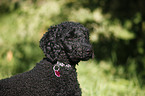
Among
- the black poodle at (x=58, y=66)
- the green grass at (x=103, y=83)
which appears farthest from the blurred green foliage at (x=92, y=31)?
the black poodle at (x=58, y=66)

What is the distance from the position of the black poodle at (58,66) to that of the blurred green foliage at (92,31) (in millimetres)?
2326

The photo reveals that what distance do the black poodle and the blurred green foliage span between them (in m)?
2.33

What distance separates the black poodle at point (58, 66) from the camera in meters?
1.86

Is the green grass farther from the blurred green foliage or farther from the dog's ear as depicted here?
the dog's ear

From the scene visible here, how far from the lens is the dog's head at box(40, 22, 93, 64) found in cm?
190

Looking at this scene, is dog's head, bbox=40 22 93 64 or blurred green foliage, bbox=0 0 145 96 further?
blurred green foliage, bbox=0 0 145 96

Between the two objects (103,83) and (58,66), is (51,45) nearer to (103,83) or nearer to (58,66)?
(58,66)

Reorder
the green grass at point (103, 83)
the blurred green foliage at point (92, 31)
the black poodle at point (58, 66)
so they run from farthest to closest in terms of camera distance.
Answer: the blurred green foliage at point (92, 31) < the green grass at point (103, 83) < the black poodle at point (58, 66)

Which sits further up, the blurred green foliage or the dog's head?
the blurred green foliage

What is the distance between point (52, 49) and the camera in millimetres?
1964

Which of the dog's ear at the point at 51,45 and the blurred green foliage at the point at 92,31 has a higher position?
the blurred green foliage at the point at 92,31

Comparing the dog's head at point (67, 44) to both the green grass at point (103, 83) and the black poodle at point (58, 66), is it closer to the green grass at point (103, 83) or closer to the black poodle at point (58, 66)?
the black poodle at point (58, 66)

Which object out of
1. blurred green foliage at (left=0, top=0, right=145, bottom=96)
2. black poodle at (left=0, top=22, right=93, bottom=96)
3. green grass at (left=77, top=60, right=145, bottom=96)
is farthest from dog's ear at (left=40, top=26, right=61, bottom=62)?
blurred green foliage at (left=0, top=0, right=145, bottom=96)

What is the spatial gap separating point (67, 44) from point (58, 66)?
10.3 inches
